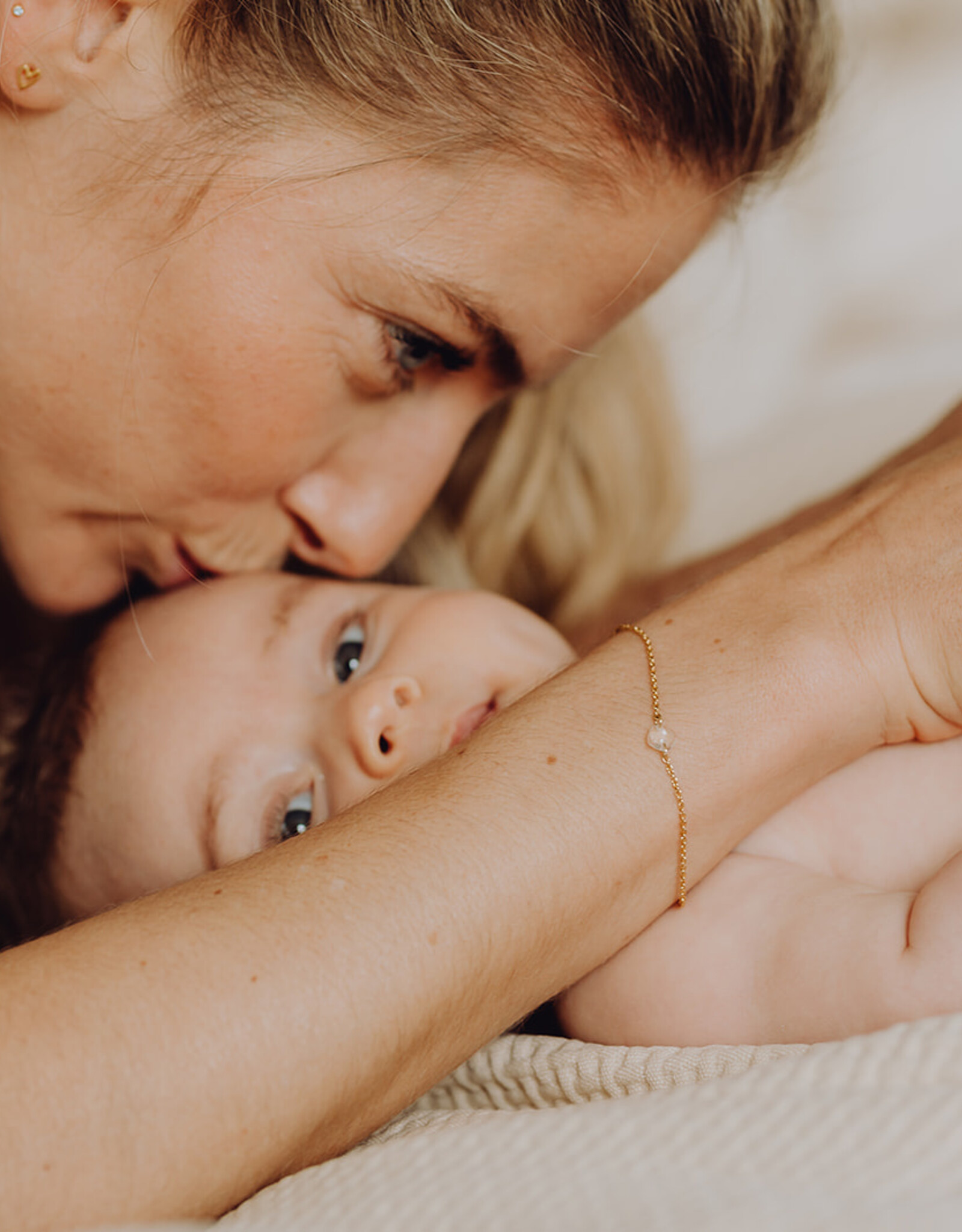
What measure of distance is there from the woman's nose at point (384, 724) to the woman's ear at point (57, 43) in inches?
24.8

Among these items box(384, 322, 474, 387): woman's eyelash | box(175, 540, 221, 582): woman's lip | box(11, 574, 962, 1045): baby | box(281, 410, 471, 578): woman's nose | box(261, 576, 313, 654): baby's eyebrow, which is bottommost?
box(11, 574, 962, 1045): baby

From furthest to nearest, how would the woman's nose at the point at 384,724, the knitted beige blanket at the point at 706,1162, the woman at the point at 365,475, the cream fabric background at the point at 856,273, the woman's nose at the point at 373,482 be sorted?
the cream fabric background at the point at 856,273
the woman's nose at the point at 373,482
the woman's nose at the point at 384,724
the woman at the point at 365,475
the knitted beige blanket at the point at 706,1162

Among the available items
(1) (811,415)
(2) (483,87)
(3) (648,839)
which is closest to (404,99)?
(2) (483,87)

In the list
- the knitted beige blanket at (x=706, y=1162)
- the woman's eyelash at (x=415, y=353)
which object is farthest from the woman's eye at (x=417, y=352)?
the knitted beige blanket at (x=706, y=1162)

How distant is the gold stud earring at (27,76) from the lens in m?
1.06

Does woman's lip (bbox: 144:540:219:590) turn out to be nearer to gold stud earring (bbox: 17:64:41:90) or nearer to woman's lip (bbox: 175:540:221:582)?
woman's lip (bbox: 175:540:221:582)

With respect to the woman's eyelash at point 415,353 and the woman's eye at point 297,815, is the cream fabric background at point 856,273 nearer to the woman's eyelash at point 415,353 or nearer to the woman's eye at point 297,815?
the woman's eyelash at point 415,353

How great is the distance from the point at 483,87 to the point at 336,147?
15 cm

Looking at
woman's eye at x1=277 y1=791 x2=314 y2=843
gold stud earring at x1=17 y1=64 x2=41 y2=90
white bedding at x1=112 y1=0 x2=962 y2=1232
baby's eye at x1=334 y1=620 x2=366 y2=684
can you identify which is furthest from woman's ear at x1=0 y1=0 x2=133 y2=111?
white bedding at x1=112 y1=0 x2=962 y2=1232

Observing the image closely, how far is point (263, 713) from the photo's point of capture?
4.10 feet

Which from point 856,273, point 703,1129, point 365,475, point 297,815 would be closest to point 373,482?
point 365,475

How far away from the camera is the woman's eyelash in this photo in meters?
1.19

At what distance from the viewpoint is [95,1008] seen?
704 millimetres

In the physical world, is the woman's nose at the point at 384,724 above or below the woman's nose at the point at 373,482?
below
